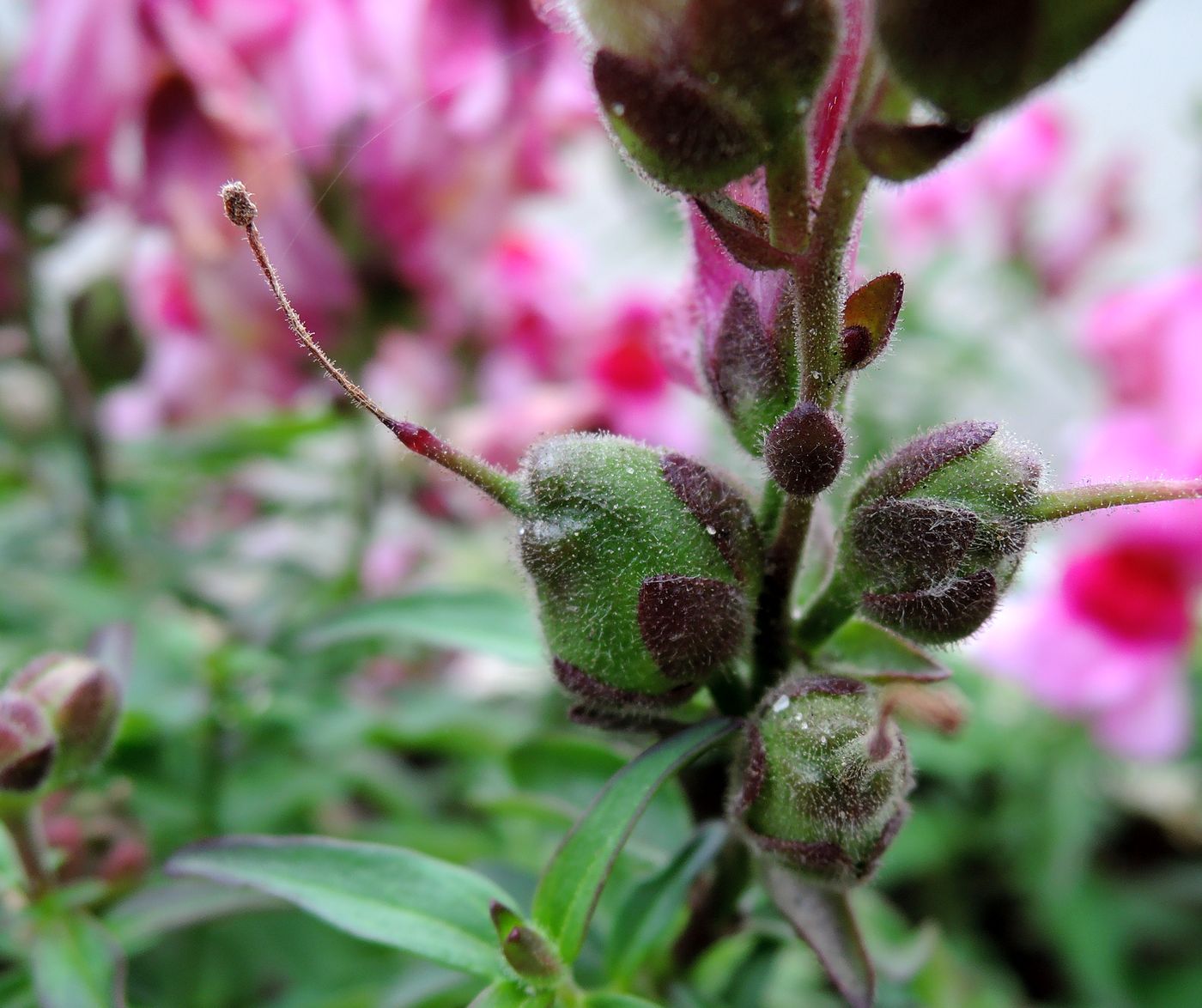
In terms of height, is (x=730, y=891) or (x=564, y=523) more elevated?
(x=564, y=523)

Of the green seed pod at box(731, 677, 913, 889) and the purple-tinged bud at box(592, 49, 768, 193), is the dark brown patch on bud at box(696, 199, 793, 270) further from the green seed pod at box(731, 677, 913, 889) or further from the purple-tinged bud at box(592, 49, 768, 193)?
the green seed pod at box(731, 677, 913, 889)

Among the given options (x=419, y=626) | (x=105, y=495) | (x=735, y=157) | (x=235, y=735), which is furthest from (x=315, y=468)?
(x=735, y=157)

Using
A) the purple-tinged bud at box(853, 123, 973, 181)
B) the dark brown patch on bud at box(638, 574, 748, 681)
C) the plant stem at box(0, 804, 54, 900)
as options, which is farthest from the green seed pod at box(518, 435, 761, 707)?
the plant stem at box(0, 804, 54, 900)

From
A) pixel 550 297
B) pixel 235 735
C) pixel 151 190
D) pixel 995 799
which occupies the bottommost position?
pixel 995 799

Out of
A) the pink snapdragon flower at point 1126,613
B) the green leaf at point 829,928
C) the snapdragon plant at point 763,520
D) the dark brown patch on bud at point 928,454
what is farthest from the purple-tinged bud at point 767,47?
the pink snapdragon flower at point 1126,613

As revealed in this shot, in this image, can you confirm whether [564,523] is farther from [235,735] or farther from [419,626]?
[235,735]

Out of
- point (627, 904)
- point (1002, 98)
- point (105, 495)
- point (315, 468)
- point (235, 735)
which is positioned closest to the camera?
point (1002, 98)

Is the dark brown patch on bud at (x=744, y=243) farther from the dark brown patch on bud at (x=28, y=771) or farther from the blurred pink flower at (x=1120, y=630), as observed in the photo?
the blurred pink flower at (x=1120, y=630)
